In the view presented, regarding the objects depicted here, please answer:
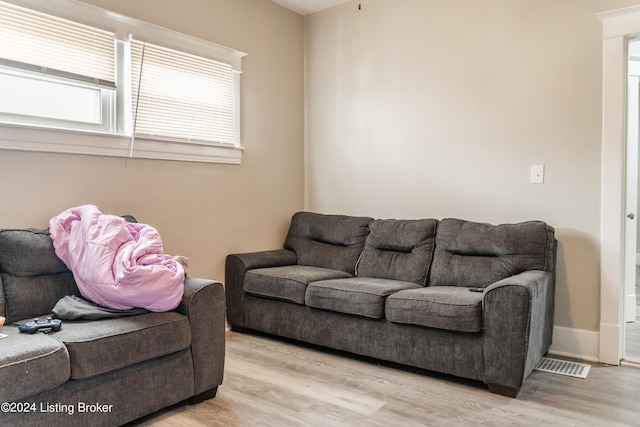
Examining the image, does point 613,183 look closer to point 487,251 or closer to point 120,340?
point 487,251

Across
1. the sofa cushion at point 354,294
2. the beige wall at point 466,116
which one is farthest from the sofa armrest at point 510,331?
the beige wall at point 466,116

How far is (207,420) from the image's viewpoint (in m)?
2.24

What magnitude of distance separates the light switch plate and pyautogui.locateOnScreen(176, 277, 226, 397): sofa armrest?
2219 mm

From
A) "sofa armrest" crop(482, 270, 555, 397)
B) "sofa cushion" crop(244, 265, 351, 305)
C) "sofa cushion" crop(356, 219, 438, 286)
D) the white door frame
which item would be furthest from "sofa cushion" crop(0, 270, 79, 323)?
the white door frame

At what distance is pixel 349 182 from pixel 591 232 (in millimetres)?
1929

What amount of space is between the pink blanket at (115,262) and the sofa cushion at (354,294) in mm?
991

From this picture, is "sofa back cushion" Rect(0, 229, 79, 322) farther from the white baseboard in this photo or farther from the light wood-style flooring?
the white baseboard

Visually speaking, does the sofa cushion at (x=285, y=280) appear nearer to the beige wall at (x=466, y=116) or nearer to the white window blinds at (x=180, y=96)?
the beige wall at (x=466, y=116)

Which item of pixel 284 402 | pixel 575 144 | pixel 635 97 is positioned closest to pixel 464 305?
pixel 284 402

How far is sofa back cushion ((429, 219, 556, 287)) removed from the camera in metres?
2.95

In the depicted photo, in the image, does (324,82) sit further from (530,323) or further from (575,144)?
(530,323)

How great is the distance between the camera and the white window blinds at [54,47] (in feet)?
8.68

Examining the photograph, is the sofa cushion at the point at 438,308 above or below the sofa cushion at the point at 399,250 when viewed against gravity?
below

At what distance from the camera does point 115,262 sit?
2.33 m
